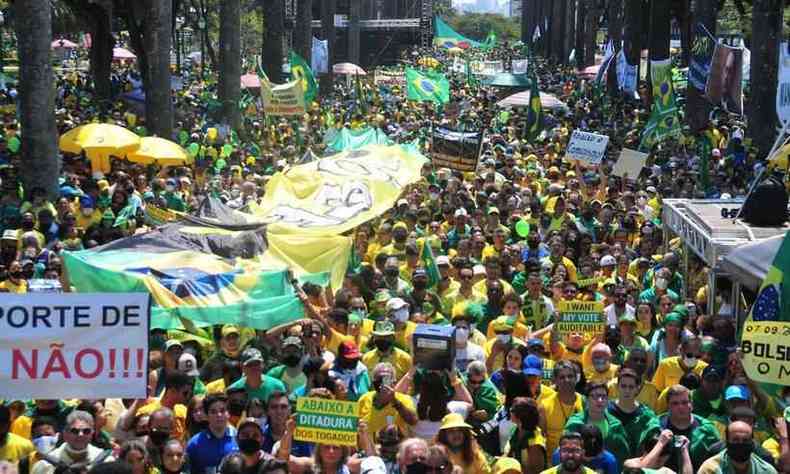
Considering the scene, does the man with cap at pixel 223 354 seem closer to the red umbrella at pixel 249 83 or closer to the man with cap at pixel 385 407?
the man with cap at pixel 385 407

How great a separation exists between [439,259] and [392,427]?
5.78 m

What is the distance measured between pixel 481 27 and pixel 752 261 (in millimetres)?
173567

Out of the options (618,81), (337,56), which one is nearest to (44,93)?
(618,81)

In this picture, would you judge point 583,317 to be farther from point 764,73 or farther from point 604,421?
point 764,73

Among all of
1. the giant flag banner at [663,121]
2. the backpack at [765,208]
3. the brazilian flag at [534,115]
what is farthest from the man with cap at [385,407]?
the brazilian flag at [534,115]

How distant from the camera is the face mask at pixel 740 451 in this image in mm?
7375

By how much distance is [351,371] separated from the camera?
9.47 m

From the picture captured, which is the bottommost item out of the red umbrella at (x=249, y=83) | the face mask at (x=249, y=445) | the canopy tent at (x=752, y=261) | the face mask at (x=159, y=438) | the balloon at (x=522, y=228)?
the red umbrella at (x=249, y=83)

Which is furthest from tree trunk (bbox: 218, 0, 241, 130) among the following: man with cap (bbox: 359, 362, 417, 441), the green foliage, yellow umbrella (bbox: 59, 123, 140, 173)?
the green foliage

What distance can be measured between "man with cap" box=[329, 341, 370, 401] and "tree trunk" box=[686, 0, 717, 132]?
22.7 meters

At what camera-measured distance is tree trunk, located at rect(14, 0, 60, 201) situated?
19672mm

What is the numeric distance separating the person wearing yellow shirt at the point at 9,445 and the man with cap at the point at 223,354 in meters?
1.83

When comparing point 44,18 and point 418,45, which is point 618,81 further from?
point 418,45

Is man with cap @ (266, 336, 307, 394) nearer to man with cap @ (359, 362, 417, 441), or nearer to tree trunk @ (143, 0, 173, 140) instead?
man with cap @ (359, 362, 417, 441)
